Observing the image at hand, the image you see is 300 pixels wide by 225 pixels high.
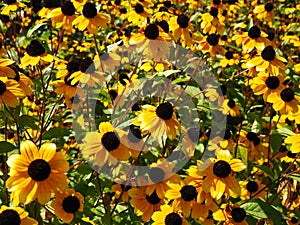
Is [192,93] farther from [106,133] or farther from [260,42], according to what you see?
[106,133]

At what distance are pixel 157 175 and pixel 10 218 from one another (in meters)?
0.65

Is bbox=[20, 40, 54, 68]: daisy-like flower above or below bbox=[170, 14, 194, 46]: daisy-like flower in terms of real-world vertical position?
above

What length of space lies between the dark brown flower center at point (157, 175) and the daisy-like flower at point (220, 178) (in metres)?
0.15

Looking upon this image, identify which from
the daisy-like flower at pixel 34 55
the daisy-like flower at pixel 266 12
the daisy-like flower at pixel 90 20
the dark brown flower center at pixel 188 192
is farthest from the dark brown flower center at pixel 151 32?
the daisy-like flower at pixel 266 12

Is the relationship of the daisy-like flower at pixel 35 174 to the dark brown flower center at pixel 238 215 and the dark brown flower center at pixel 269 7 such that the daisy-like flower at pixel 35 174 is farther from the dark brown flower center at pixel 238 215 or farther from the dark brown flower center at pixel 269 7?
the dark brown flower center at pixel 269 7

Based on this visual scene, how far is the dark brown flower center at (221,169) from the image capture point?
5.76ft

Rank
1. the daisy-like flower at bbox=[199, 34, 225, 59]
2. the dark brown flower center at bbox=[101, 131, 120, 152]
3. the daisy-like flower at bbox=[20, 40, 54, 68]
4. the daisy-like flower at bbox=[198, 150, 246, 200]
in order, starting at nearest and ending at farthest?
1. the dark brown flower center at bbox=[101, 131, 120, 152]
2. the daisy-like flower at bbox=[198, 150, 246, 200]
3. the daisy-like flower at bbox=[20, 40, 54, 68]
4. the daisy-like flower at bbox=[199, 34, 225, 59]

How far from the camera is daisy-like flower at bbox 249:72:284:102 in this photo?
239cm

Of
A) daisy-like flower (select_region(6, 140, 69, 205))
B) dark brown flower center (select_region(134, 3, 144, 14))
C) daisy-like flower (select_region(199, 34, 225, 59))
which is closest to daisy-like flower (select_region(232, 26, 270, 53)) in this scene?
daisy-like flower (select_region(199, 34, 225, 59))

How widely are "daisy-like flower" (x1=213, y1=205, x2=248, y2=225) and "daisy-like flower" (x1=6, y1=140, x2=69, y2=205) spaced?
75 centimetres

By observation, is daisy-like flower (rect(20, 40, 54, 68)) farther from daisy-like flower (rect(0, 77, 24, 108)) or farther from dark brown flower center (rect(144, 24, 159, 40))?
dark brown flower center (rect(144, 24, 159, 40))

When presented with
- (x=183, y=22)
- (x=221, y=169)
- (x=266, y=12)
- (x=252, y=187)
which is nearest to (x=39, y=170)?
(x=221, y=169)

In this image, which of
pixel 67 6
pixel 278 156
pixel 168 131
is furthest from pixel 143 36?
pixel 278 156

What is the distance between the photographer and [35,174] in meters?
1.40
